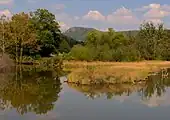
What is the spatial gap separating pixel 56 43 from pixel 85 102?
54.5 meters

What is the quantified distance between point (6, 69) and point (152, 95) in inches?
1185

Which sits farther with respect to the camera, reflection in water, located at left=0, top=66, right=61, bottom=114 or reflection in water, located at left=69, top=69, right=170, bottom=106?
reflection in water, located at left=69, top=69, right=170, bottom=106

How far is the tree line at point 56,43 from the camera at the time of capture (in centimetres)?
6669

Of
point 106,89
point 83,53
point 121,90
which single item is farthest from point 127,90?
point 83,53

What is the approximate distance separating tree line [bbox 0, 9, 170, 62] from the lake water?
32.5 m

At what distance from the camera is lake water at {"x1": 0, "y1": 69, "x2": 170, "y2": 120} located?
20.0 meters

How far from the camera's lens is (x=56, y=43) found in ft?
258

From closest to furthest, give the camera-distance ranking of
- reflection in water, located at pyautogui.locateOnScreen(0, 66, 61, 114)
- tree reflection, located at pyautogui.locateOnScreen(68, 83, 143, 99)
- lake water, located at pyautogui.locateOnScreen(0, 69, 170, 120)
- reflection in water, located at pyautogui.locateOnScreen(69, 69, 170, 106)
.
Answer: lake water, located at pyautogui.locateOnScreen(0, 69, 170, 120) → reflection in water, located at pyautogui.locateOnScreen(0, 66, 61, 114) → reflection in water, located at pyautogui.locateOnScreen(69, 69, 170, 106) → tree reflection, located at pyautogui.locateOnScreen(68, 83, 143, 99)

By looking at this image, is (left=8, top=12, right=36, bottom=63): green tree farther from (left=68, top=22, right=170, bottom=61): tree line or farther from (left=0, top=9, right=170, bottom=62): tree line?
(left=68, top=22, right=170, bottom=61): tree line

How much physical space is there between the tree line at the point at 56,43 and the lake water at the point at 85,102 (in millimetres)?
32513

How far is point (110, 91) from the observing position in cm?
2959

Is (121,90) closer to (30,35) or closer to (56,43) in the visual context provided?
(30,35)

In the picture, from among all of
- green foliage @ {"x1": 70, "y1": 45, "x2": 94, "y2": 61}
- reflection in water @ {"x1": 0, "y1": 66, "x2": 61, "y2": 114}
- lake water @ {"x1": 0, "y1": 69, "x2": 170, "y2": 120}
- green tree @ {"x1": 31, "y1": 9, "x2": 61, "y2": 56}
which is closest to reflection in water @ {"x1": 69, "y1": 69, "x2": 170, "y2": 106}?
lake water @ {"x1": 0, "y1": 69, "x2": 170, "y2": 120}

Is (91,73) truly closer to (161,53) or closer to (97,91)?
(97,91)
